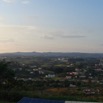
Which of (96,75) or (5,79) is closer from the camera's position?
(5,79)

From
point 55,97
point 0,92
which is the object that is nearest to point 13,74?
point 0,92

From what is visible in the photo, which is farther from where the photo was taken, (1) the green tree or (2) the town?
(1) the green tree

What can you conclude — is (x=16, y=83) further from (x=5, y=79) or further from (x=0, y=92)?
(x=0, y=92)

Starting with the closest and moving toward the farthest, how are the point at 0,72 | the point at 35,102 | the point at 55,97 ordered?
the point at 35,102
the point at 55,97
the point at 0,72

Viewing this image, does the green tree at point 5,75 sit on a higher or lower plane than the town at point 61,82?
higher

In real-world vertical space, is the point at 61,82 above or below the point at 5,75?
below

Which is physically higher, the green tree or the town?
the green tree

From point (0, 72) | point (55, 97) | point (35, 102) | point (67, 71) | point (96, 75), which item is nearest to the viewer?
point (35, 102)

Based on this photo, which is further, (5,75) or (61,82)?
(61,82)

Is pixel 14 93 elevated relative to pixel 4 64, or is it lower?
lower

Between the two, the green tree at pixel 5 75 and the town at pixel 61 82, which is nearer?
the town at pixel 61 82
